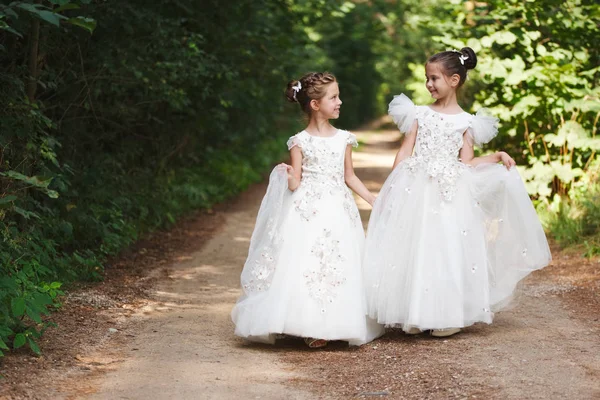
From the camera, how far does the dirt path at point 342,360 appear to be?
4.64m

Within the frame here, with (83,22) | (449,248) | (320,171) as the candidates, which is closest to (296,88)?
(320,171)

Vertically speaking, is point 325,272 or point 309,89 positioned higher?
point 309,89

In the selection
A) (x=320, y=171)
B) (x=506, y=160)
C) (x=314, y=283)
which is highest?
(x=506, y=160)

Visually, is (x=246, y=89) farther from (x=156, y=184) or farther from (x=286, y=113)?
(x=286, y=113)

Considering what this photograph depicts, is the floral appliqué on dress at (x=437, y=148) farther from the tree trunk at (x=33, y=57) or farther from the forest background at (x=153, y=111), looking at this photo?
the tree trunk at (x=33, y=57)

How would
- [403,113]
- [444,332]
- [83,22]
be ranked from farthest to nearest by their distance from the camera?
[403,113] < [444,332] < [83,22]

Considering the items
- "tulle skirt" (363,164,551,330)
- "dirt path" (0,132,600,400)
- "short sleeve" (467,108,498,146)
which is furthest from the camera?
"short sleeve" (467,108,498,146)

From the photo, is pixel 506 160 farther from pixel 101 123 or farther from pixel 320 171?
pixel 101 123

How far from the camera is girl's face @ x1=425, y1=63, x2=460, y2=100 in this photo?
237 inches

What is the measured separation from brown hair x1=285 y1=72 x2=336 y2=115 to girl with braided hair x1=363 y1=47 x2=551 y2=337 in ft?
2.05

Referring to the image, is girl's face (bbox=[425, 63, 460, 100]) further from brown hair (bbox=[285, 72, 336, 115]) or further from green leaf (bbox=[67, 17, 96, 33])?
green leaf (bbox=[67, 17, 96, 33])

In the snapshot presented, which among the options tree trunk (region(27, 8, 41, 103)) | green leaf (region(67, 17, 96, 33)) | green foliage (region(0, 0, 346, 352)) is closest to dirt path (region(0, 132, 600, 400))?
green foliage (region(0, 0, 346, 352))

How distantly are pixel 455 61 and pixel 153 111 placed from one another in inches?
309

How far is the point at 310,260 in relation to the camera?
5.75 meters
